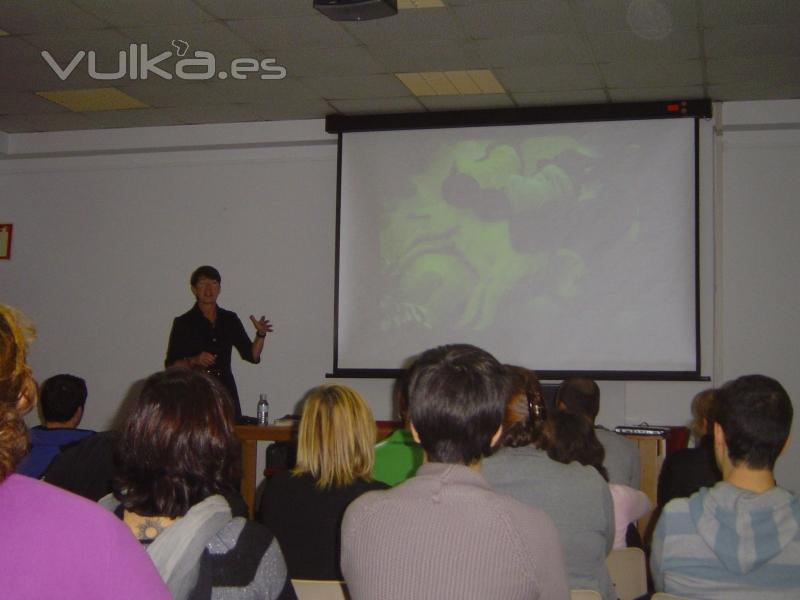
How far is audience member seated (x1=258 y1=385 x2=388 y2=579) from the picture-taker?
2664mm

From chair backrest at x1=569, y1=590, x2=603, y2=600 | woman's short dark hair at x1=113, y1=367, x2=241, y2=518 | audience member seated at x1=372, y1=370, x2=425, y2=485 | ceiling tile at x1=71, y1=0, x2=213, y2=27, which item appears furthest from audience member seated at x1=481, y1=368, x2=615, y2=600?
ceiling tile at x1=71, y1=0, x2=213, y2=27

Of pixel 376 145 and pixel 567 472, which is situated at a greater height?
pixel 376 145

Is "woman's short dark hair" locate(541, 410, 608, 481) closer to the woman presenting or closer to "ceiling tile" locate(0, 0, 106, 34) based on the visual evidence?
"ceiling tile" locate(0, 0, 106, 34)

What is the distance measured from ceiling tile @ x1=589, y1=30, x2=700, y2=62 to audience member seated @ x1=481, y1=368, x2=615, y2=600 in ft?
11.0

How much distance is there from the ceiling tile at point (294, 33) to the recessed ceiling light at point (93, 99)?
158 centimetres

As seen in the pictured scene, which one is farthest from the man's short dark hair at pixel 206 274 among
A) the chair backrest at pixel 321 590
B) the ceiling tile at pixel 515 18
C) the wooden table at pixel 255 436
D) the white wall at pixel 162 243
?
the chair backrest at pixel 321 590

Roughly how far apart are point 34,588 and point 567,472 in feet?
5.88

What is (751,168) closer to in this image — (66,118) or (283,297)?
(283,297)

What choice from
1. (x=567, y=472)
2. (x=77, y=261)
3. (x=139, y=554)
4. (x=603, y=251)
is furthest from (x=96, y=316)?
(x=139, y=554)

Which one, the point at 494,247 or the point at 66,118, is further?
the point at 66,118

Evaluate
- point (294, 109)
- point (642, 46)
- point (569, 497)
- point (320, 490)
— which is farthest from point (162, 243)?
point (569, 497)

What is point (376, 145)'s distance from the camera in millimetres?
6789

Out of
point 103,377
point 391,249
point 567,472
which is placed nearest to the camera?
point 567,472

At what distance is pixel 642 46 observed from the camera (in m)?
5.23
